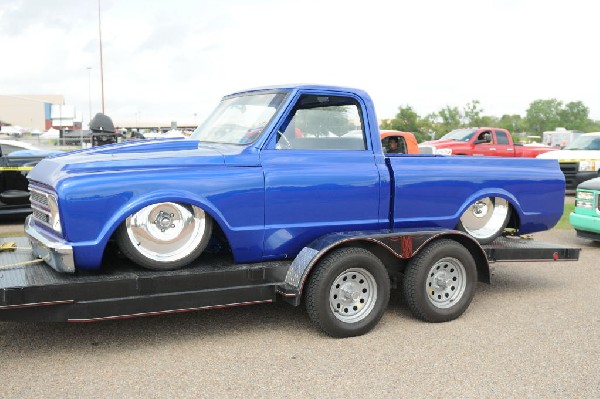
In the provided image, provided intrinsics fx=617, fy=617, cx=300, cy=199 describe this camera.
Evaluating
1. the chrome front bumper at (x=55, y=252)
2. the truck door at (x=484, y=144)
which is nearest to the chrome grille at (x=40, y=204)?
the chrome front bumper at (x=55, y=252)

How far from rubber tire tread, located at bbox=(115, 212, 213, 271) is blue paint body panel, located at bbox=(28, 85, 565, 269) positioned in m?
0.13

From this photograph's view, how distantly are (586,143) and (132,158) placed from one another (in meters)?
16.3

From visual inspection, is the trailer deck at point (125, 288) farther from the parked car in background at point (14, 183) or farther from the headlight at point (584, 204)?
the headlight at point (584, 204)

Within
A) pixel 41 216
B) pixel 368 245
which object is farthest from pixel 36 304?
pixel 368 245

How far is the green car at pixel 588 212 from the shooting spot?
9211mm

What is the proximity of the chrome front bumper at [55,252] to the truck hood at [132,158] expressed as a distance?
42cm

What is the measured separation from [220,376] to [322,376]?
70cm

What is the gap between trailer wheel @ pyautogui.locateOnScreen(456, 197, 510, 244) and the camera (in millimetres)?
6137

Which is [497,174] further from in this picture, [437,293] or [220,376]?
[220,376]

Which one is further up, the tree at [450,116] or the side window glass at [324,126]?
the tree at [450,116]

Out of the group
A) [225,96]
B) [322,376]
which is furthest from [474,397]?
[225,96]

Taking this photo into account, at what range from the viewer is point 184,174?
15.3ft

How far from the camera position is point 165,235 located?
466 centimetres

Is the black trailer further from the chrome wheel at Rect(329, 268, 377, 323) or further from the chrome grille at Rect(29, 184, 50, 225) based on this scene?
the chrome grille at Rect(29, 184, 50, 225)
